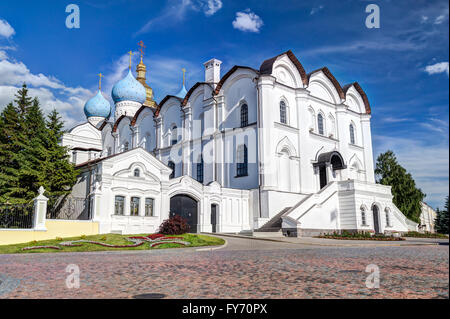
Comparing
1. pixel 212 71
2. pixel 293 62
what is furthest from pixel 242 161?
pixel 212 71

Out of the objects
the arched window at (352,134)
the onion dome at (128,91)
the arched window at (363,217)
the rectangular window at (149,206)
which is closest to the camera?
the rectangular window at (149,206)

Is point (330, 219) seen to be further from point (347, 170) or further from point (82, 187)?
point (82, 187)

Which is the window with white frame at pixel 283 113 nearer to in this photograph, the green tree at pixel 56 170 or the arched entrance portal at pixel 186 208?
the arched entrance portal at pixel 186 208

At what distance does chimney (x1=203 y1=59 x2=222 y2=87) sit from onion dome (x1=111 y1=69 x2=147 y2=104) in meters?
14.8

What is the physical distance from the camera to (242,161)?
30594mm

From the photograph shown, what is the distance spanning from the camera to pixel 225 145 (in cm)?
3189

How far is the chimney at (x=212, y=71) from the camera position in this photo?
37.5 metres

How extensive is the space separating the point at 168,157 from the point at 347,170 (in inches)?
673

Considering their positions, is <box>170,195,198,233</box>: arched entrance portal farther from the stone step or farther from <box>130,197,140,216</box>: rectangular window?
the stone step

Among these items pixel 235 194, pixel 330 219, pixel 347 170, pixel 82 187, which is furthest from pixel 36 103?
pixel 347 170

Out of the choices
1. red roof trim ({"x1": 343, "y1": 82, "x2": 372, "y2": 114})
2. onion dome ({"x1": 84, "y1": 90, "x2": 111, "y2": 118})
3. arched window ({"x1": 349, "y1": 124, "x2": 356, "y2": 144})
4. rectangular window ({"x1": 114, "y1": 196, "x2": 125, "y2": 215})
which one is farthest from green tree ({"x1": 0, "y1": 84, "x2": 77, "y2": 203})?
red roof trim ({"x1": 343, "y1": 82, "x2": 372, "y2": 114})

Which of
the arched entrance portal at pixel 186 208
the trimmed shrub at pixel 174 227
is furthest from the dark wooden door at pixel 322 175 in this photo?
the trimmed shrub at pixel 174 227

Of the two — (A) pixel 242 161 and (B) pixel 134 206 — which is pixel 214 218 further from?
(B) pixel 134 206

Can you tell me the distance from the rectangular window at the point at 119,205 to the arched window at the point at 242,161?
378 inches
